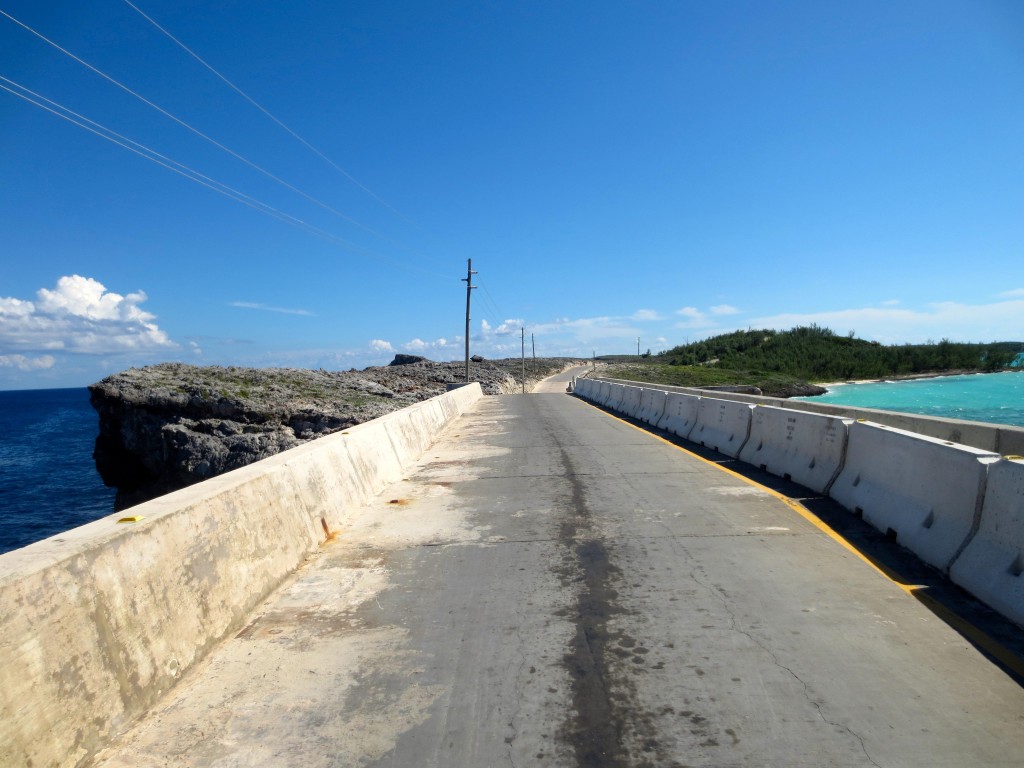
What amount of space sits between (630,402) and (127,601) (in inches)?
902

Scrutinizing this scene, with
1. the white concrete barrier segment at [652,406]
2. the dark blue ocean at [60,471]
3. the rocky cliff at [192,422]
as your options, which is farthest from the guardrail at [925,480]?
the rocky cliff at [192,422]

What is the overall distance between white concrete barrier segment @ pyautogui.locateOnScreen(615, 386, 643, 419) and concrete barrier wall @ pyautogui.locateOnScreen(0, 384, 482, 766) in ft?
61.7

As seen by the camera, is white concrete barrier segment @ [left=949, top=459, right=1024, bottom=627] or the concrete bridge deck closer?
the concrete bridge deck

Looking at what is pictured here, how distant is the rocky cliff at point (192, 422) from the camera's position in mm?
27531

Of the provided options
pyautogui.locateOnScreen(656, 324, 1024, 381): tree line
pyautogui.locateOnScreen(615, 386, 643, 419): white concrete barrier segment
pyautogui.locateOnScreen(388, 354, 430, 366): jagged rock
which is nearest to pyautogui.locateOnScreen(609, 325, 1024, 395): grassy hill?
pyautogui.locateOnScreen(656, 324, 1024, 381): tree line

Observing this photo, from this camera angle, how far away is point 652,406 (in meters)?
21.7

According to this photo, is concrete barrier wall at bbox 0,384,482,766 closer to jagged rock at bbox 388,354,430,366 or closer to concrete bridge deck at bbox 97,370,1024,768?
concrete bridge deck at bbox 97,370,1024,768

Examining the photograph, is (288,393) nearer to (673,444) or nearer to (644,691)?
(673,444)

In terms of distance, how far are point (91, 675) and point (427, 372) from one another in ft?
188

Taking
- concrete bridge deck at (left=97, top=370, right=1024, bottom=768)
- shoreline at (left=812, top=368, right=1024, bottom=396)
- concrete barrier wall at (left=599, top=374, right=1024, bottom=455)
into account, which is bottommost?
shoreline at (left=812, top=368, right=1024, bottom=396)

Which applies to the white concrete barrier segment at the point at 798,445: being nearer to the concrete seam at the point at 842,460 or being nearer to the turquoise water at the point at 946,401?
the concrete seam at the point at 842,460

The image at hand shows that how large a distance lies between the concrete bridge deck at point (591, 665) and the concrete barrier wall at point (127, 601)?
0.20 metres

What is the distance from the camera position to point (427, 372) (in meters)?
60.3

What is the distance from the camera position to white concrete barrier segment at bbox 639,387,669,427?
20.3 metres
